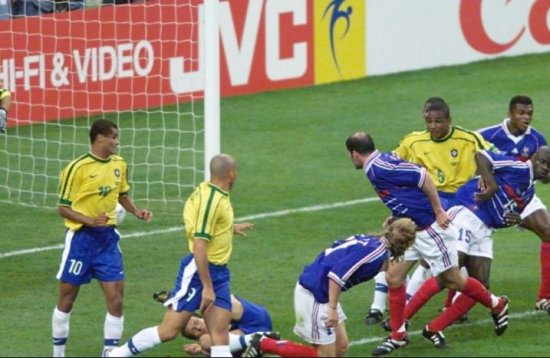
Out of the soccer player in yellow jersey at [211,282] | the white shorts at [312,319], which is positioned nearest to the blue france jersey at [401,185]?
the white shorts at [312,319]

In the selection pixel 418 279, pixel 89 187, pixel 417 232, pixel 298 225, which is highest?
pixel 89 187

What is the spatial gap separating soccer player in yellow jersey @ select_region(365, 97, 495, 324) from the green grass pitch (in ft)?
1.12

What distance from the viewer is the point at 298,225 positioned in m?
18.1

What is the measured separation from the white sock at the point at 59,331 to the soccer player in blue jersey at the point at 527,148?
4343 millimetres

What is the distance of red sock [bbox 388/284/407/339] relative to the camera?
13.4m

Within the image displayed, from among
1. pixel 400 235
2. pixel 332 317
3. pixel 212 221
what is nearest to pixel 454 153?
pixel 400 235

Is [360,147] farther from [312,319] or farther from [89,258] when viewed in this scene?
[89,258]

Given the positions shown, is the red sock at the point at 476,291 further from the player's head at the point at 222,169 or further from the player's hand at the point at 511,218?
the player's head at the point at 222,169

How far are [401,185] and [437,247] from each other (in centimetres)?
61

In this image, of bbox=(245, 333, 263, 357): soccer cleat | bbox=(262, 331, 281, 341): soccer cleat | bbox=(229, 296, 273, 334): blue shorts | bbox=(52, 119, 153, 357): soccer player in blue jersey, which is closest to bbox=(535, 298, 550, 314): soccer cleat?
bbox=(229, 296, 273, 334): blue shorts

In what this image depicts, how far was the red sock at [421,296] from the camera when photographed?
13.9 m

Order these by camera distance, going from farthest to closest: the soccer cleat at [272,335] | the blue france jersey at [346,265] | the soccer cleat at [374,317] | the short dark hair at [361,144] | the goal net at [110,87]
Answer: the goal net at [110,87] → the soccer cleat at [374,317] → the short dark hair at [361,144] → the soccer cleat at [272,335] → the blue france jersey at [346,265]

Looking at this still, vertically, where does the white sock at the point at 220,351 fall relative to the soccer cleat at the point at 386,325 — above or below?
above

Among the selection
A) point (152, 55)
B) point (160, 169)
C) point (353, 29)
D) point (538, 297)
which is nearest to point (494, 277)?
point (538, 297)
